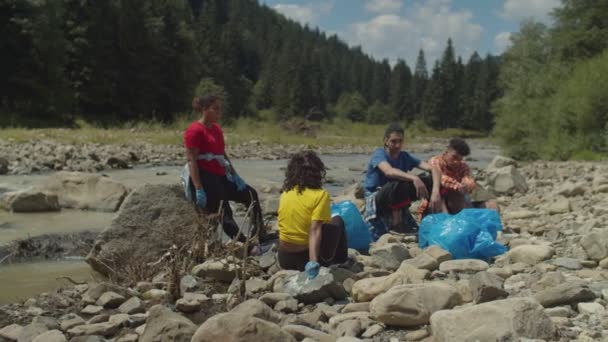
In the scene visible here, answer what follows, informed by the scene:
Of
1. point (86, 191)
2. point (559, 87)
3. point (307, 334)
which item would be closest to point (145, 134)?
point (86, 191)

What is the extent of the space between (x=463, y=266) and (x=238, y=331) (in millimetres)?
2466

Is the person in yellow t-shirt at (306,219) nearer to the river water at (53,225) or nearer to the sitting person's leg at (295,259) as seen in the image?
the sitting person's leg at (295,259)

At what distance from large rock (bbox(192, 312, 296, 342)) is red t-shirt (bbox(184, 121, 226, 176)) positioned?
3.04 m

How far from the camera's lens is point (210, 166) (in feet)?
20.1

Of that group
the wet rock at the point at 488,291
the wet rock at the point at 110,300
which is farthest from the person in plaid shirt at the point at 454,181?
the wet rock at the point at 110,300

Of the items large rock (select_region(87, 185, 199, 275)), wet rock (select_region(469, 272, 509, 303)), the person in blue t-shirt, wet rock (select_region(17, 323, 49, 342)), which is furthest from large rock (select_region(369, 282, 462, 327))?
the person in blue t-shirt

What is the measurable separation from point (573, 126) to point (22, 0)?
29950 mm

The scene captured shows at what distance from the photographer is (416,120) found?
95.8 metres

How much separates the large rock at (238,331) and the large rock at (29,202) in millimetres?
7454

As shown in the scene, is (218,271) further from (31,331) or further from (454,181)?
(454,181)

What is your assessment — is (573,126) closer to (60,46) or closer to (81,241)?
(81,241)

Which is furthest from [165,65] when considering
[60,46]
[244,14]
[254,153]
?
[244,14]

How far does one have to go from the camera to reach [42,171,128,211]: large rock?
10008 mm

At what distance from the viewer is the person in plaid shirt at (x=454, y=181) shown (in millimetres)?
6602
